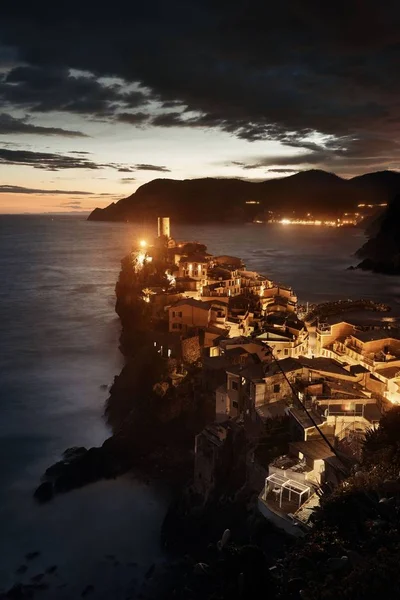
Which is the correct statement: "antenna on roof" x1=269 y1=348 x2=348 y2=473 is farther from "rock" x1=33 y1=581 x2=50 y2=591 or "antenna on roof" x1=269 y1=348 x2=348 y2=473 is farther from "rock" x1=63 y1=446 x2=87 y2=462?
"rock" x1=63 y1=446 x2=87 y2=462

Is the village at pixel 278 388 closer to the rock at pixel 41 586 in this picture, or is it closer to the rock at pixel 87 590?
the rock at pixel 87 590

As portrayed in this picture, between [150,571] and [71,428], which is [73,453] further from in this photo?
[150,571]

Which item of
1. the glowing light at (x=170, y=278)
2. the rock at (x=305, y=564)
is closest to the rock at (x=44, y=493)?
the rock at (x=305, y=564)

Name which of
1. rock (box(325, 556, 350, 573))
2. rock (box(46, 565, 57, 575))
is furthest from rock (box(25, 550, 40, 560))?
rock (box(325, 556, 350, 573))

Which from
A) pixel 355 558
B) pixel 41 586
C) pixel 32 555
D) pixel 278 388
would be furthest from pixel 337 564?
pixel 32 555

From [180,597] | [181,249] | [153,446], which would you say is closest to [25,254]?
[181,249]

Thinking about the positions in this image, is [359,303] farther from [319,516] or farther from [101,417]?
[319,516]
